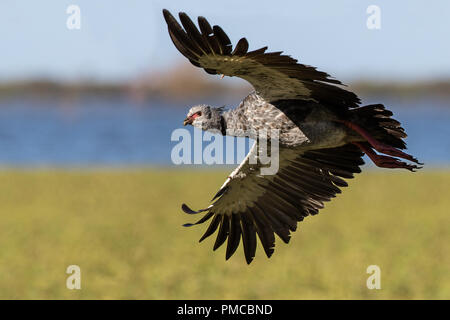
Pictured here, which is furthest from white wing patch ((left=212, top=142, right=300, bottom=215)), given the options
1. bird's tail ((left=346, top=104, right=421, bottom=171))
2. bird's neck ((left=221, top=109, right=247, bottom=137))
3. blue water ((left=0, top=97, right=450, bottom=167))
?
blue water ((left=0, top=97, right=450, bottom=167))

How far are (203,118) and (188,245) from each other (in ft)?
44.4

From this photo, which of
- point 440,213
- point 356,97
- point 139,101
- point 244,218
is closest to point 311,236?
point 440,213

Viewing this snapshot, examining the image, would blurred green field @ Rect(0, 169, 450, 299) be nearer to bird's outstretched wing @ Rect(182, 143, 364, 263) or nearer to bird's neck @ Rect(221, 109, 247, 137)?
bird's outstretched wing @ Rect(182, 143, 364, 263)

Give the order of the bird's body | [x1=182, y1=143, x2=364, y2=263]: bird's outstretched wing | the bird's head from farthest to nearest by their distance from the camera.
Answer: [x1=182, y1=143, x2=364, y2=263]: bird's outstretched wing
the bird's head
the bird's body

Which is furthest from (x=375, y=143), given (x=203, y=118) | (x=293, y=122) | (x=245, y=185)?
(x=245, y=185)

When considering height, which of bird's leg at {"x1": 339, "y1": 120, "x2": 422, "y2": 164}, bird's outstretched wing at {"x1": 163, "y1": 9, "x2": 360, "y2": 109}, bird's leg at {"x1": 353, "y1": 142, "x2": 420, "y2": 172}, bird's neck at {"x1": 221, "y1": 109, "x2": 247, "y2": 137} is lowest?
bird's leg at {"x1": 353, "y1": 142, "x2": 420, "y2": 172}

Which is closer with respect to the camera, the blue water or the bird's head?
the bird's head

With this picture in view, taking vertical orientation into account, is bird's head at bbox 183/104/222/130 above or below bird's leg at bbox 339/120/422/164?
above

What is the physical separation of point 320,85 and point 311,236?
14710 mm

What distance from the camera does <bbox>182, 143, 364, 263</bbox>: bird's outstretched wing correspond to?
253 inches

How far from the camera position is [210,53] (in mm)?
5102

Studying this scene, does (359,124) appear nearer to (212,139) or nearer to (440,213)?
(212,139)

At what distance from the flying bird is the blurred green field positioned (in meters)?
8.94

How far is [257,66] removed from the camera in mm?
5289
